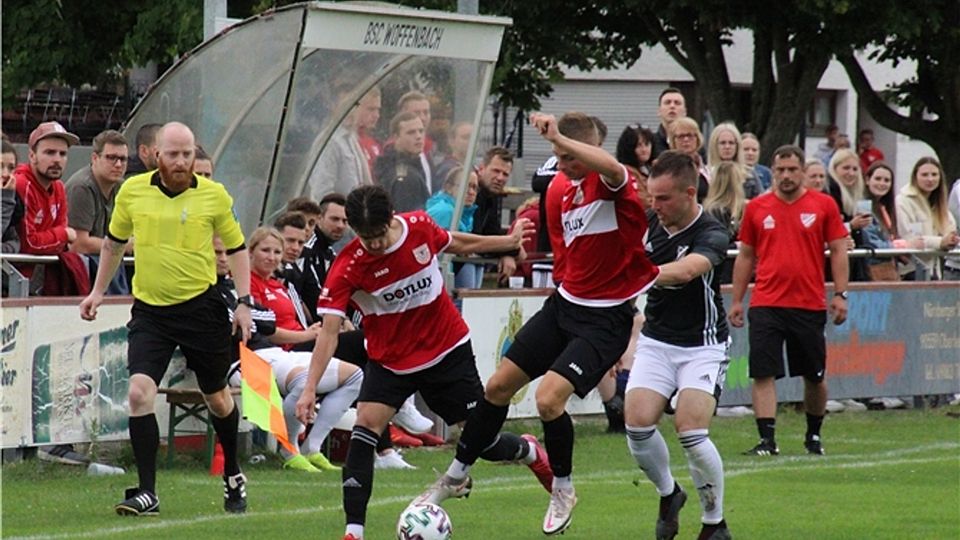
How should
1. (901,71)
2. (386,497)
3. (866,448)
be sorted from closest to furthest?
1. (386,497)
2. (866,448)
3. (901,71)

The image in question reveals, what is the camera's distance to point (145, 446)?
10.7 m

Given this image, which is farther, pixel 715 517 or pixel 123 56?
pixel 123 56

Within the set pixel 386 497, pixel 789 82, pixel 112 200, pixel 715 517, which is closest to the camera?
pixel 715 517

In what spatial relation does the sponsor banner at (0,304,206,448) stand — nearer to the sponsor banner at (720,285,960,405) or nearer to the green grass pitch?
the green grass pitch

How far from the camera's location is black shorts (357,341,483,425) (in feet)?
32.4

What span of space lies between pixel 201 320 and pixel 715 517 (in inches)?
122

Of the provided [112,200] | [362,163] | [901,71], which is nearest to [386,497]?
[112,200]

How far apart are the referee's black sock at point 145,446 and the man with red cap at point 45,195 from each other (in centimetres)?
264

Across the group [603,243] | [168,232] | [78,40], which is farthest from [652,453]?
[78,40]

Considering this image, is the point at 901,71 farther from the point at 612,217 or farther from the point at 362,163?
the point at 612,217

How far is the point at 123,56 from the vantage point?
103 ft

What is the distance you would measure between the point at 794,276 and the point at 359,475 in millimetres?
5753

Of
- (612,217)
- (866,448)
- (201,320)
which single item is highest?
(612,217)

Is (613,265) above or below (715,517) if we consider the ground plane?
above
